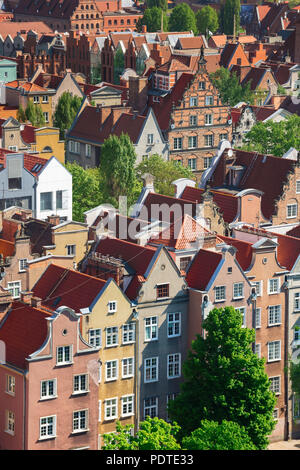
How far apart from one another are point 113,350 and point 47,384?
6.34m

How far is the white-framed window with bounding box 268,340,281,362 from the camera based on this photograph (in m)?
96.2

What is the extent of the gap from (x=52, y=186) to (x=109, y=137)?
22.3 meters

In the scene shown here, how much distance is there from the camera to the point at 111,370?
88.5m

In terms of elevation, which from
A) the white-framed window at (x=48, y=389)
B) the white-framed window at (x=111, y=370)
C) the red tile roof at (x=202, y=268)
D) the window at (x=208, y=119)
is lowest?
the white-framed window at (x=48, y=389)

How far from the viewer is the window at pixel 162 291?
3563 inches

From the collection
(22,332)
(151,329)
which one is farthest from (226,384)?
(22,332)

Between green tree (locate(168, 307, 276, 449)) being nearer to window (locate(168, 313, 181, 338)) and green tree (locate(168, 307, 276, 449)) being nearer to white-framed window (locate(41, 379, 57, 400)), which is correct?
window (locate(168, 313, 181, 338))

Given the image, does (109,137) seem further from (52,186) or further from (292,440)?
(292,440)

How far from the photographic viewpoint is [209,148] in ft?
Answer: 486

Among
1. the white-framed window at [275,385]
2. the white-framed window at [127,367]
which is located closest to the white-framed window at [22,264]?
the white-framed window at [127,367]

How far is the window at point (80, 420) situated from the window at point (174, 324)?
360 inches

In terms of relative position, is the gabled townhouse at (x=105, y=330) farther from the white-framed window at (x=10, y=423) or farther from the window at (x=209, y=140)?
the window at (x=209, y=140)

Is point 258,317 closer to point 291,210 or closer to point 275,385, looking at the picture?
point 275,385

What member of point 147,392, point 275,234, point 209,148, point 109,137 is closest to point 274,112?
point 209,148
